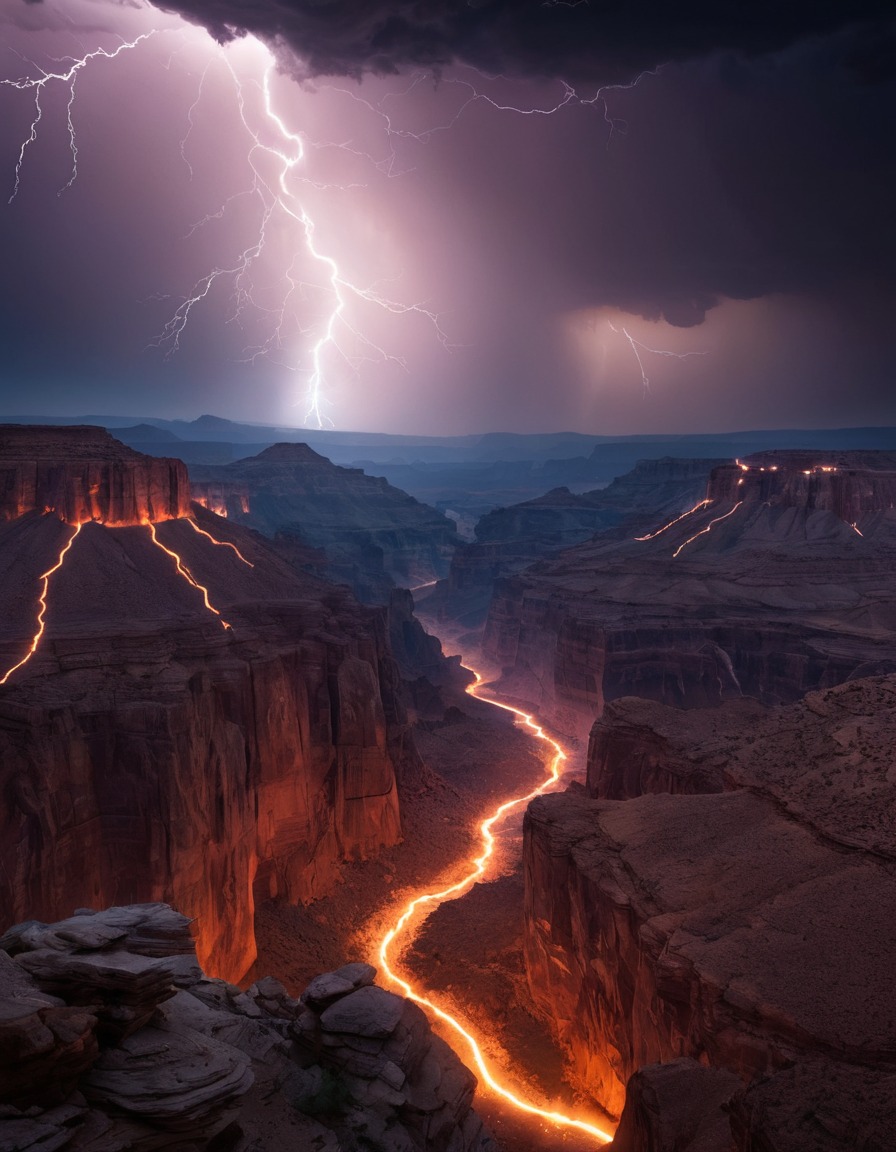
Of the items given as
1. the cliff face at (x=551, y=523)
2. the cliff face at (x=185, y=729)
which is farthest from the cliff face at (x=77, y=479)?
the cliff face at (x=551, y=523)

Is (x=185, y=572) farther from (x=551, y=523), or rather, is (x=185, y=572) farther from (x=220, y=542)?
(x=551, y=523)

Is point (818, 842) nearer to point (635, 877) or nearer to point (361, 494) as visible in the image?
point (635, 877)

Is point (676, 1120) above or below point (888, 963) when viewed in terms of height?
below

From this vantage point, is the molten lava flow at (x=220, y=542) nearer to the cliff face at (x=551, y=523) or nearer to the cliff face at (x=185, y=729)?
the cliff face at (x=185, y=729)

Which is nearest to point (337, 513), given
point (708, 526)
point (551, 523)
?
point (551, 523)

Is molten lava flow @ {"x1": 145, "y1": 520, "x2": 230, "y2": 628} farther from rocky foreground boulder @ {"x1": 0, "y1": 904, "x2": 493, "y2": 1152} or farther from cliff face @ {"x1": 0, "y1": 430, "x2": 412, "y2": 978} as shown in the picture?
rocky foreground boulder @ {"x1": 0, "y1": 904, "x2": 493, "y2": 1152}

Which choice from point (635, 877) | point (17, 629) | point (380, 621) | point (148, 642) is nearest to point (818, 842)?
point (635, 877)
